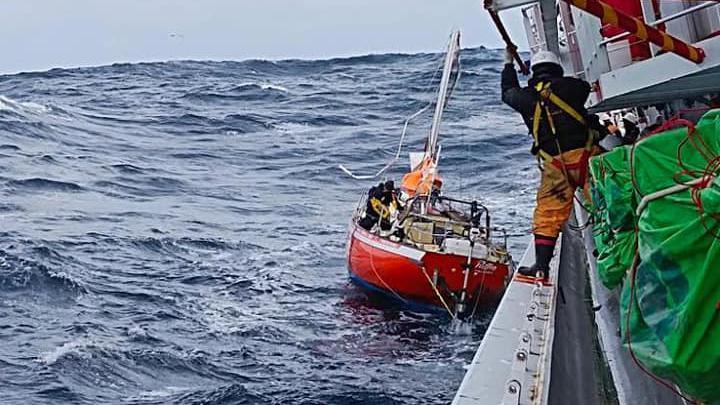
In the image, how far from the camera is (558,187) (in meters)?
7.43

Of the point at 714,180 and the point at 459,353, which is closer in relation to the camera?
the point at 714,180

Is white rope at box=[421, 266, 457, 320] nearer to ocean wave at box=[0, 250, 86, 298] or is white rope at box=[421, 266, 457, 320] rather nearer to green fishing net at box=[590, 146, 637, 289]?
ocean wave at box=[0, 250, 86, 298]

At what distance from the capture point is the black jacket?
7074 mm

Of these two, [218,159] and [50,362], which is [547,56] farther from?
[218,159]

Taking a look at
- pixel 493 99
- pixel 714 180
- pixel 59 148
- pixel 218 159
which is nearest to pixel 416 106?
pixel 493 99

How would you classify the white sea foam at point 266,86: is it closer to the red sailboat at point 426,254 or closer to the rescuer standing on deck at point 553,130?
the red sailboat at point 426,254

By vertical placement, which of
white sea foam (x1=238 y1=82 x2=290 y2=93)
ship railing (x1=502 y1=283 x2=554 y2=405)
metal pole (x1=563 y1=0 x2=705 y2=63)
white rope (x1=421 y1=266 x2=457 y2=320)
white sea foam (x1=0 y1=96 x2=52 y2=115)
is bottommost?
white rope (x1=421 y1=266 x2=457 y2=320)

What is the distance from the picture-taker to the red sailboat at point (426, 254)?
57.7 feet

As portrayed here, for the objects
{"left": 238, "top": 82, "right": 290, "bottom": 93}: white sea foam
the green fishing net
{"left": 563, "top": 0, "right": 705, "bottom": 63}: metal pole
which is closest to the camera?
{"left": 563, "top": 0, "right": 705, "bottom": 63}: metal pole

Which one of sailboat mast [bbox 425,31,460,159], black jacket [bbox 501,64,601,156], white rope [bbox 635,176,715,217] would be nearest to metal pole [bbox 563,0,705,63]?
white rope [bbox 635,176,715,217]

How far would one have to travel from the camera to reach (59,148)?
41500mm

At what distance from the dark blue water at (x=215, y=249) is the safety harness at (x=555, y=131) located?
258 inches

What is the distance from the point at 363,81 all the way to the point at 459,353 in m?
57.1

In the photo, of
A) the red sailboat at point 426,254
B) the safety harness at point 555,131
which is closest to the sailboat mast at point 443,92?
the red sailboat at point 426,254
